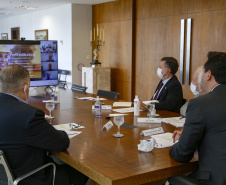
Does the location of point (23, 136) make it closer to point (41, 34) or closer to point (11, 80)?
point (11, 80)

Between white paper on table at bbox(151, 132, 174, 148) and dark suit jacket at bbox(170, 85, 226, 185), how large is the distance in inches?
15.1

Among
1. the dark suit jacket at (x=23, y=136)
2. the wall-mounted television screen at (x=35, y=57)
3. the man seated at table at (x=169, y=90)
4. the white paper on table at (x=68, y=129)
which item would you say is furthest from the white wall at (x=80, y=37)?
the dark suit jacket at (x=23, y=136)

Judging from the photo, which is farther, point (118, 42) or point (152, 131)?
point (118, 42)

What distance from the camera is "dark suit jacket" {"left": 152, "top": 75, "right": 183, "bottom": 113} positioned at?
153 inches

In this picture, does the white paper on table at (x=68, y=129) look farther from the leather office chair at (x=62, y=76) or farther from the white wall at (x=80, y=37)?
the white wall at (x=80, y=37)

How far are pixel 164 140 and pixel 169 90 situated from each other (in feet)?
5.37

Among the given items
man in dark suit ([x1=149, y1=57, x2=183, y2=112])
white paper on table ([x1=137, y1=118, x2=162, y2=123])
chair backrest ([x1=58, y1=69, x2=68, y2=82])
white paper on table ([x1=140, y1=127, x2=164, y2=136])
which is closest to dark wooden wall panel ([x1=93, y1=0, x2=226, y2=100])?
chair backrest ([x1=58, y1=69, x2=68, y2=82])

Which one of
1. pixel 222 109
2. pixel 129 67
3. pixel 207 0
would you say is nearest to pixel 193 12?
pixel 207 0

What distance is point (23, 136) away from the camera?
2062 millimetres

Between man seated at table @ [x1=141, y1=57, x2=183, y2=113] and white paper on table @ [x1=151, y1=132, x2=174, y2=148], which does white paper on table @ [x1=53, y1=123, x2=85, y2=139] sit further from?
man seated at table @ [x1=141, y1=57, x2=183, y2=113]

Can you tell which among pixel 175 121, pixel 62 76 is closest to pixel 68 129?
pixel 175 121

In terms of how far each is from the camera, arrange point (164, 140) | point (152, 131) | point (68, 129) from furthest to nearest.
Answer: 1. point (68, 129)
2. point (152, 131)
3. point (164, 140)

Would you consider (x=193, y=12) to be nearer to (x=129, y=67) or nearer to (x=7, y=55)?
(x=129, y=67)

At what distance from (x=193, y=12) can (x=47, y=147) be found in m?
5.05
